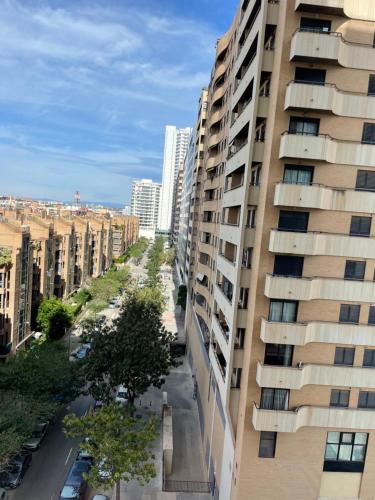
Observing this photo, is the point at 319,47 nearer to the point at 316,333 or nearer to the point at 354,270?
the point at 354,270

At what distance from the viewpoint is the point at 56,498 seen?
78.9ft

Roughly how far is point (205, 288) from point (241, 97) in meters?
18.5

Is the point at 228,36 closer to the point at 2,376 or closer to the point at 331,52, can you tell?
the point at 331,52

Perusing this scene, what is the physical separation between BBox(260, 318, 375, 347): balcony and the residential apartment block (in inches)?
1194

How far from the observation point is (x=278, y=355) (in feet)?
63.4

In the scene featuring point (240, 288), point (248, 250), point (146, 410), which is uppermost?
point (248, 250)

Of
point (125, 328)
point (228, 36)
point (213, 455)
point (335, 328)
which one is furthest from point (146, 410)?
point (228, 36)

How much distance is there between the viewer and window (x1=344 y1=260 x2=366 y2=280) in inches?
742

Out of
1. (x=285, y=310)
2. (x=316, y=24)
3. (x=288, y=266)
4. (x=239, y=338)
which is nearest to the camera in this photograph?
(x=316, y=24)

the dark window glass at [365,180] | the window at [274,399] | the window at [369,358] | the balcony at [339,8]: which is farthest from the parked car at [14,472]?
the balcony at [339,8]

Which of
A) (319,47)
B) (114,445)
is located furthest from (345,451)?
(319,47)

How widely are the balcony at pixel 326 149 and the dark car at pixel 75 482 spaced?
21.7 metres

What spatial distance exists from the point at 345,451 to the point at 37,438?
68.9 feet

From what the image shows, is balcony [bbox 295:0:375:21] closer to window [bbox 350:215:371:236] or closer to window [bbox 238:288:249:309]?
window [bbox 350:215:371:236]
